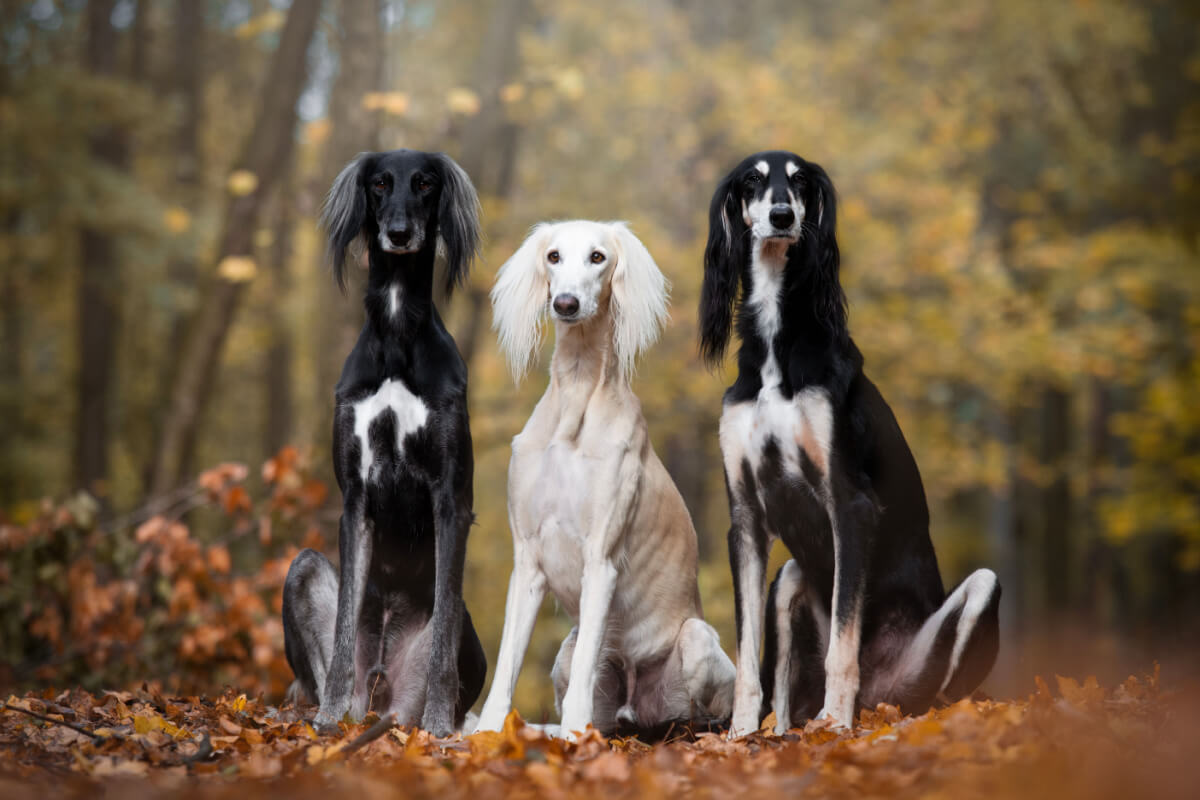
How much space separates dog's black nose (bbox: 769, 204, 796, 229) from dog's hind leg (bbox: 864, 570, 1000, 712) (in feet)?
5.03

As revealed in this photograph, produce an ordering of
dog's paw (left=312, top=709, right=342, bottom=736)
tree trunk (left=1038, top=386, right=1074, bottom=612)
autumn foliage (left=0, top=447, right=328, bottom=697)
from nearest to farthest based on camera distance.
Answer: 1. dog's paw (left=312, top=709, right=342, bottom=736)
2. autumn foliage (left=0, top=447, right=328, bottom=697)
3. tree trunk (left=1038, top=386, right=1074, bottom=612)

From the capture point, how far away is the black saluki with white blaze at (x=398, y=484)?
3.94m

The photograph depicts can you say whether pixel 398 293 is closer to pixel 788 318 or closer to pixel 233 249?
pixel 788 318

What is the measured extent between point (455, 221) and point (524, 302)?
0.43 metres

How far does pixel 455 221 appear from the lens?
13.9 feet

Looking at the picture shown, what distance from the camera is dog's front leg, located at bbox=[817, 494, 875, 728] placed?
152 inches

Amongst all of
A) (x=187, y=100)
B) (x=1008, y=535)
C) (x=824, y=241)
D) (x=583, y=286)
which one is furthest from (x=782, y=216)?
(x=1008, y=535)

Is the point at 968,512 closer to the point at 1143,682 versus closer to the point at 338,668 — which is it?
the point at 1143,682

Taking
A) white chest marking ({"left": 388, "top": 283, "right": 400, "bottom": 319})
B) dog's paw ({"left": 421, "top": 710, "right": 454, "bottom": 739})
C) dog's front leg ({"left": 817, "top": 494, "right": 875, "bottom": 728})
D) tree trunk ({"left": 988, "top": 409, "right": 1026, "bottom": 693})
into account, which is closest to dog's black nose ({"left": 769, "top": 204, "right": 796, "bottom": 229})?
dog's front leg ({"left": 817, "top": 494, "right": 875, "bottom": 728})

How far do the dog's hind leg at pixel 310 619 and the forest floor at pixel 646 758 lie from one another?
413 mm

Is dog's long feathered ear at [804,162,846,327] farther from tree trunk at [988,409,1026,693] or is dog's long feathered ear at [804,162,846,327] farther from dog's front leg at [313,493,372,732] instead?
tree trunk at [988,409,1026,693]

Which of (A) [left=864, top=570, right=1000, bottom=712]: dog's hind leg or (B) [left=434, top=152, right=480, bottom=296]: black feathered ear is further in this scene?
Result: (B) [left=434, top=152, right=480, bottom=296]: black feathered ear

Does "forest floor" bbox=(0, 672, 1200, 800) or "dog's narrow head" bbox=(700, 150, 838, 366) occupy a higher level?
"dog's narrow head" bbox=(700, 150, 838, 366)

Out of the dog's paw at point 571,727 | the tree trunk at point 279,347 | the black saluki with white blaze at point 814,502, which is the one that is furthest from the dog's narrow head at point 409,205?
the tree trunk at point 279,347
